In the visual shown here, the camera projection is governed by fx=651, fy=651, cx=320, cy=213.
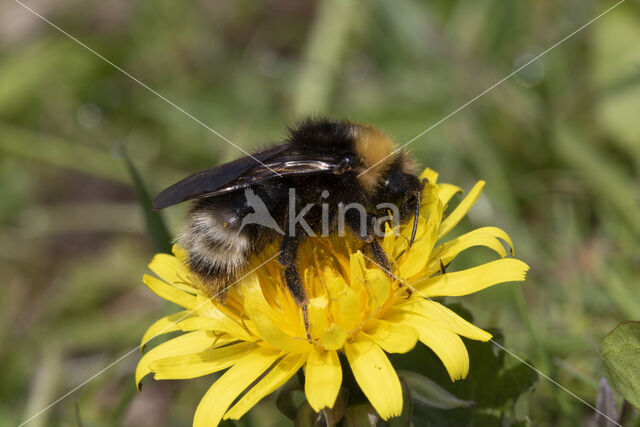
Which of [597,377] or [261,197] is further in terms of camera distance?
[597,377]

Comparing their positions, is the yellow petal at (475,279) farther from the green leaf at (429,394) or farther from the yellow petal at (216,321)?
the yellow petal at (216,321)

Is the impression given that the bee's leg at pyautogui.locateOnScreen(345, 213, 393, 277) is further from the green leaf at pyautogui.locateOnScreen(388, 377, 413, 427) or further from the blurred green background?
the blurred green background

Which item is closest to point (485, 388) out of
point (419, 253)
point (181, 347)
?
point (419, 253)

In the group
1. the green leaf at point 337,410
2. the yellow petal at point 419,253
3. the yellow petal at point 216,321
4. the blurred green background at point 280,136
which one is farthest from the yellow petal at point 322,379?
the blurred green background at point 280,136

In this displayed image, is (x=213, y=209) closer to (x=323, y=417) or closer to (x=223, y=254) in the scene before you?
(x=223, y=254)

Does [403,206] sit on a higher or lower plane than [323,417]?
higher

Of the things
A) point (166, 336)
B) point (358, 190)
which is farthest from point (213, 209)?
point (166, 336)
